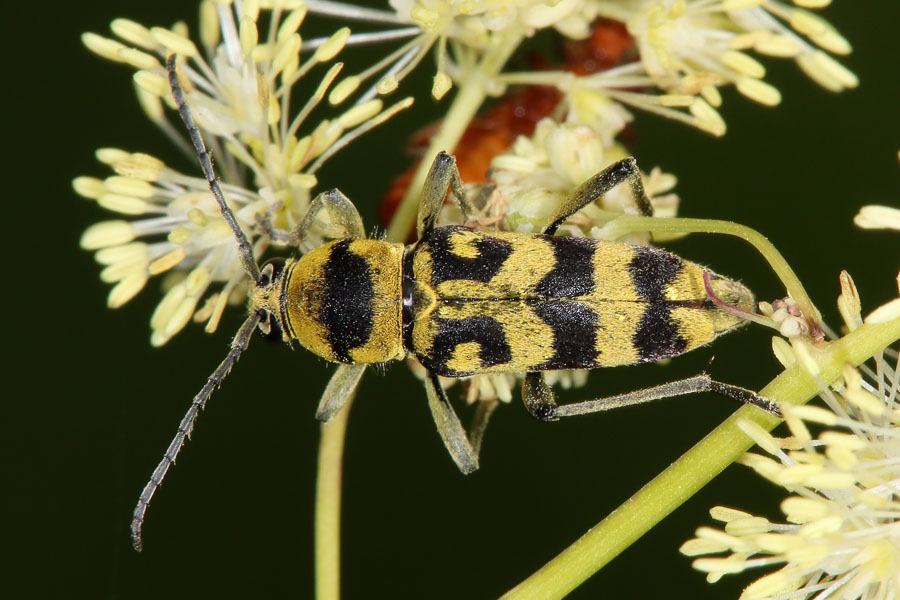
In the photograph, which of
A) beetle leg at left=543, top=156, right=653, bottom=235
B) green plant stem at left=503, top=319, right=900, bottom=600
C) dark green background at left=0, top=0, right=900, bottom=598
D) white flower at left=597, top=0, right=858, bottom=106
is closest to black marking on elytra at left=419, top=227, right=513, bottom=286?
beetle leg at left=543, top=156, right=653, bottom=235

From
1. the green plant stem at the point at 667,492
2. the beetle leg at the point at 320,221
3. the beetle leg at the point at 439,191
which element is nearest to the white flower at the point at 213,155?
the beetle leg at the point at 320,221

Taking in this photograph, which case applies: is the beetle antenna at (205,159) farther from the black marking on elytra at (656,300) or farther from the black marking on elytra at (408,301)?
the black marking on elytra at (656,300)

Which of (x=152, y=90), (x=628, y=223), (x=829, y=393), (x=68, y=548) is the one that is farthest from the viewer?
(x=68, y=548)

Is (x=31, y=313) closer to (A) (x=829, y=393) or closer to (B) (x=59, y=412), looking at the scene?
(B) (x=59, y=412)

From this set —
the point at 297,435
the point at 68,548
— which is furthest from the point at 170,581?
the point at 297,435

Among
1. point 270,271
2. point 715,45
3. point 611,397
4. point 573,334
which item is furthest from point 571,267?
point 270,271

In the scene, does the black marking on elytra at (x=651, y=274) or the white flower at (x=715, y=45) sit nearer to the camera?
the black marking on elytra at (x=651, y=274)

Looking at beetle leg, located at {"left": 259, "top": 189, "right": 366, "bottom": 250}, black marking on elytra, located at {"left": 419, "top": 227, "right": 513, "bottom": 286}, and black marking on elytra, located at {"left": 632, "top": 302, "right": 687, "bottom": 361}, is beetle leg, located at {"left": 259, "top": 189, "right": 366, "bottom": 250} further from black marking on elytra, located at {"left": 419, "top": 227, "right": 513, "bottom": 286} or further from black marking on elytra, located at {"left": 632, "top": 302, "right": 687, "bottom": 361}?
black marking on elytra, located at {"left": 632, "top": 302, "right": 687, "bottom": 361}
